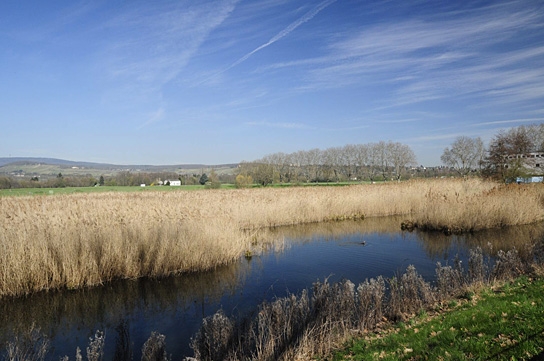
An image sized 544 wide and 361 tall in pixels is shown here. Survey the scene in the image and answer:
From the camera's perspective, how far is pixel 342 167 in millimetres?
91875

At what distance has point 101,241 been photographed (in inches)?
410

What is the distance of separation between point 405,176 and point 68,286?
77693 mm

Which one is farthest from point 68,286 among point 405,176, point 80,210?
point 405,176

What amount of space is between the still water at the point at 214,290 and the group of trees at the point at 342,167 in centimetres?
5791

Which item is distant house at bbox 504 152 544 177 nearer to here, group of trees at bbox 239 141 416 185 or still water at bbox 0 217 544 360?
still water at bbox 0 217 544 360

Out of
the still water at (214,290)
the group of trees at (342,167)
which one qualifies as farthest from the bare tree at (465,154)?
the still water at (214,290)

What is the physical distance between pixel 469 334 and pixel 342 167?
88424 mm

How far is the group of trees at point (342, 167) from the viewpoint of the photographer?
247 ft

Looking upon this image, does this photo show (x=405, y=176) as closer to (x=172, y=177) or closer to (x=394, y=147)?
(x=394, y=147)

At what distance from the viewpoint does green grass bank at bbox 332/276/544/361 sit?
4527 mm

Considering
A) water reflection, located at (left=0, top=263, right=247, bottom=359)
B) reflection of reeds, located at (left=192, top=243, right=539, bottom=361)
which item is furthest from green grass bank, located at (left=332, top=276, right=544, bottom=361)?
water reflection, located at (left=0, top=263, right=247, bottom=359)

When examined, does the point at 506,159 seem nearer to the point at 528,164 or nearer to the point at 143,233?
the point at 528,164

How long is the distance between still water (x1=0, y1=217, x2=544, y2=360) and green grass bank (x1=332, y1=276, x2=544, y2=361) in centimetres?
316

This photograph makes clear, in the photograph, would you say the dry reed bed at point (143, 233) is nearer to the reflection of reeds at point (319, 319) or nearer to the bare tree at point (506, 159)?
the reflection of reeds at point (319, 319)
